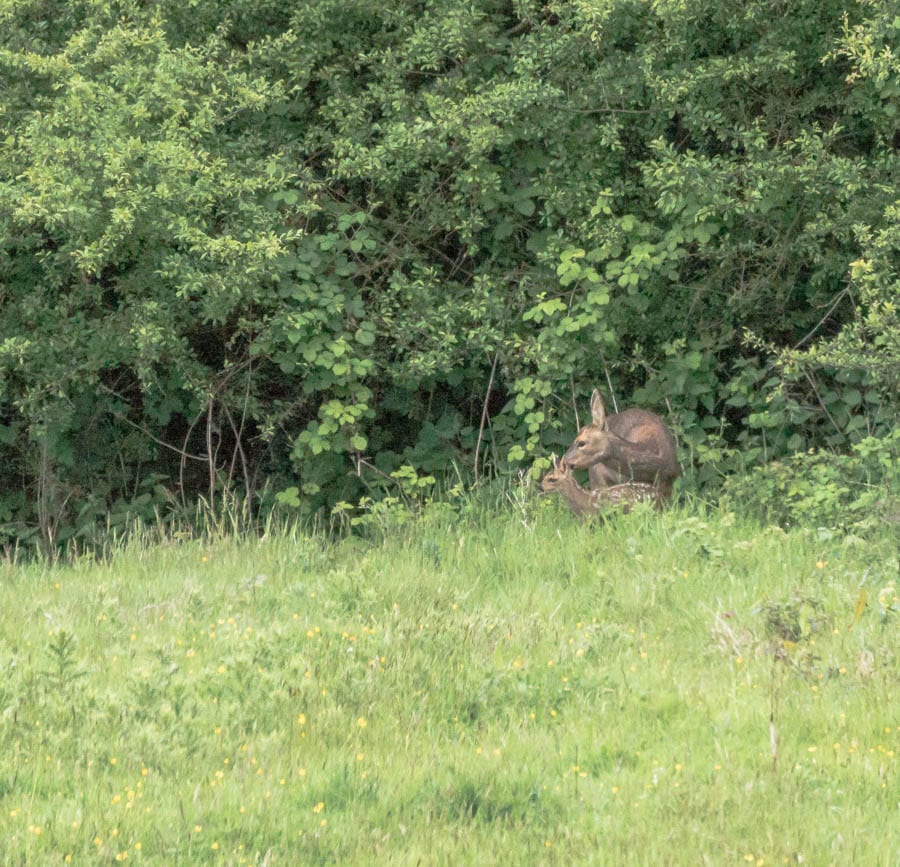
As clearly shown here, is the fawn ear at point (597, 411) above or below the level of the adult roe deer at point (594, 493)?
above

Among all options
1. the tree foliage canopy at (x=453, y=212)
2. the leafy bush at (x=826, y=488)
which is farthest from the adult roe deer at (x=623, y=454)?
the tree foliage canopy at (x=453, y=212)

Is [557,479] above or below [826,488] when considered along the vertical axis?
above

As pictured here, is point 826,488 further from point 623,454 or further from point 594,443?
point 594,443

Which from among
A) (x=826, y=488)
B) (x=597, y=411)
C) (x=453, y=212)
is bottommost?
(x=826, y=488)

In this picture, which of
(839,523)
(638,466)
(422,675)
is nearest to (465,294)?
(638,466)

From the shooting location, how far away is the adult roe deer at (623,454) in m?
9.05

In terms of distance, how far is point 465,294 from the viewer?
10.8m

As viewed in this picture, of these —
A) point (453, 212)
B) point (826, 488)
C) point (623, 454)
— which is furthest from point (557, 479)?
point (453, 212)

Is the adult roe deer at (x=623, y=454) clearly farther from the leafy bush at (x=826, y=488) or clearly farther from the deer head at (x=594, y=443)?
the leafy bush at (x=826, y=488)

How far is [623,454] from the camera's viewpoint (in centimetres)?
904

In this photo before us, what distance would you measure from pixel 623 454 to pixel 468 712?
3.90 m

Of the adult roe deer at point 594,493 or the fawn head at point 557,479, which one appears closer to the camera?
the adult roe deer at point 594,493

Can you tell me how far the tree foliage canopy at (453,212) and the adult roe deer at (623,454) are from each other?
1.01 meters

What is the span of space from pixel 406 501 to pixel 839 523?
349 centimetres
